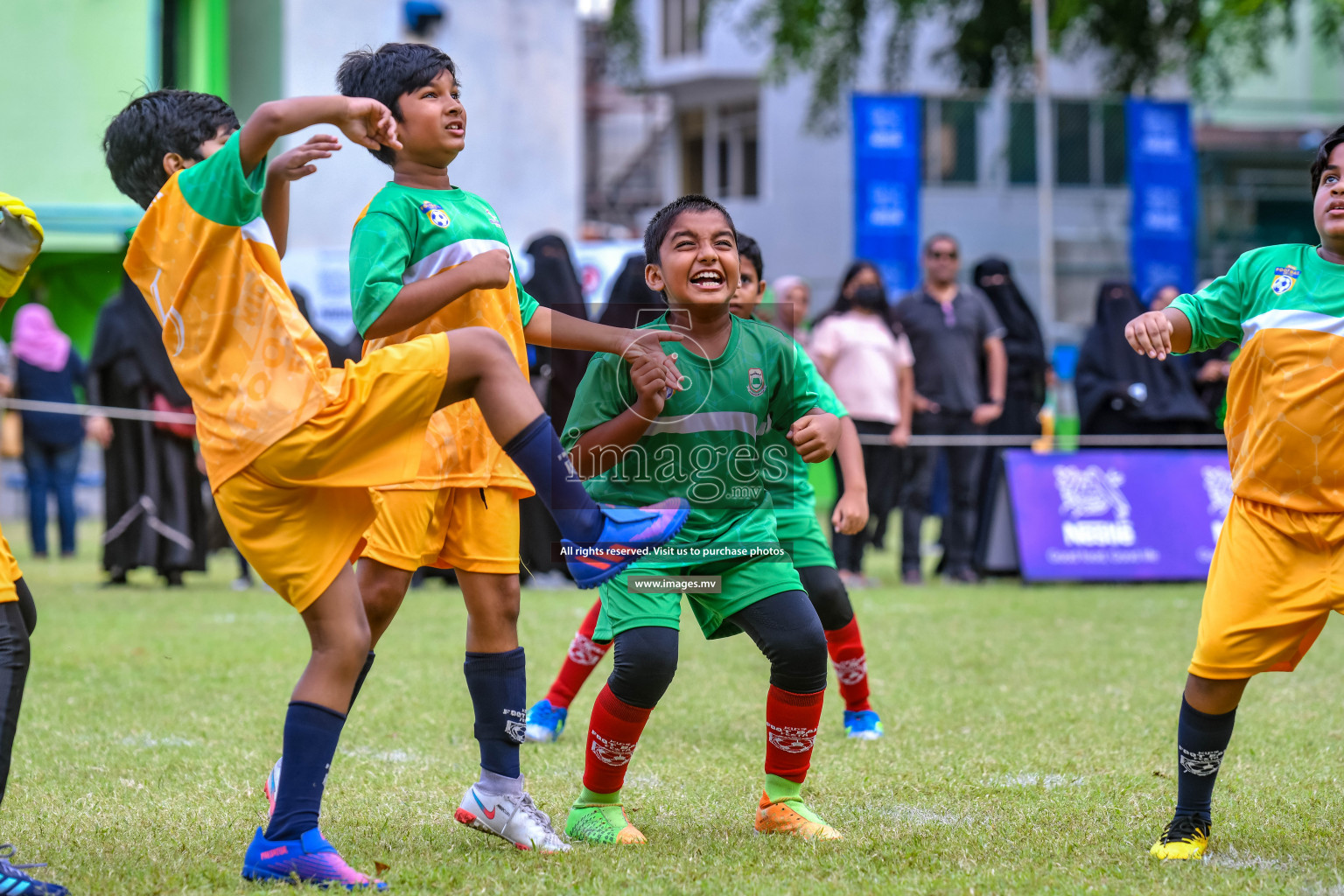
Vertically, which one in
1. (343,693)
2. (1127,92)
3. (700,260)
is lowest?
(343,693)

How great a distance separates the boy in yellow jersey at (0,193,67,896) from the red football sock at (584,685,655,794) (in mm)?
1301

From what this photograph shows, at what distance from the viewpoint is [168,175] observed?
10.9ft

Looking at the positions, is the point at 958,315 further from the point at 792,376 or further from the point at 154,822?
the point at 154,822

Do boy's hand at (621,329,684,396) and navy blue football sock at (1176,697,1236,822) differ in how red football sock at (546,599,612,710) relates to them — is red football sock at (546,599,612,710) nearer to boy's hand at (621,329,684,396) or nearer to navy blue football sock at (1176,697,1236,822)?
boy's hand at (621,329,684,396)

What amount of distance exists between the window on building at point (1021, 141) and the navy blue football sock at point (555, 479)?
2081cm

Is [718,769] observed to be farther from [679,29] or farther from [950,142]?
[679,29]

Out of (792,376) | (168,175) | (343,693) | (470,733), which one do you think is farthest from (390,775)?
(168,175)

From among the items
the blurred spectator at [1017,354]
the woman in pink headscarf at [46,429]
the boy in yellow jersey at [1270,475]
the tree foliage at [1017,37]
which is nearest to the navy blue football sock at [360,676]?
the boy in yellow jersey at [1270,475]

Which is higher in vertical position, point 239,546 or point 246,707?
point 239,546

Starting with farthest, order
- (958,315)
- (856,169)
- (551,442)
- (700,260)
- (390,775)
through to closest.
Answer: (856,169) → (958,315) → (390,775) → (700,260) → (551,442)

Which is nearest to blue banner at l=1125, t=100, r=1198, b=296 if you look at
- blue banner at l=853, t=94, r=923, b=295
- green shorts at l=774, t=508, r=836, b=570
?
blue banner at l=853, t=94, r=923, b=295

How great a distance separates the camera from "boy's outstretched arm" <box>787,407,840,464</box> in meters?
3.76

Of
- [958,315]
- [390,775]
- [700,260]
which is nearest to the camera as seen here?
[700,260]

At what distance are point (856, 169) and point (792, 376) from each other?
1597cm
